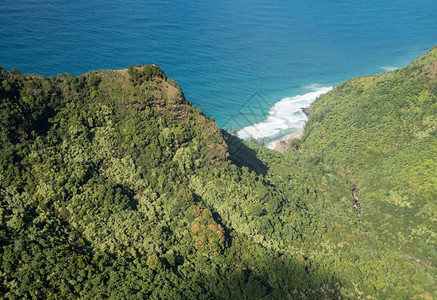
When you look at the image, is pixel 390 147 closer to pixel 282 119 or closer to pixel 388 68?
pixel 282 119

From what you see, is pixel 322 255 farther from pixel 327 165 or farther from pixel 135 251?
pixel 327 165

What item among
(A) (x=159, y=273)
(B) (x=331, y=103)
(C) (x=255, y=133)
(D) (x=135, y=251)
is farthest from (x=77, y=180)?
(B) (x=331, y=103)

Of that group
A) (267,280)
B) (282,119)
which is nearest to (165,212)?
(267,280)

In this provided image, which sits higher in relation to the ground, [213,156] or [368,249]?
[213,156]

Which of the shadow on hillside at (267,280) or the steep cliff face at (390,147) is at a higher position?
the steep cliff face at (390,147)

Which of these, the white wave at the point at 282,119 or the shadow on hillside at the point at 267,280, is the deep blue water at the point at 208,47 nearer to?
the white wave at the point at 282,119

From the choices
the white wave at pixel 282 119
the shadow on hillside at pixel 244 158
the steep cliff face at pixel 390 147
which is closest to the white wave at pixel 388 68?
the white wave at pixel 282 119

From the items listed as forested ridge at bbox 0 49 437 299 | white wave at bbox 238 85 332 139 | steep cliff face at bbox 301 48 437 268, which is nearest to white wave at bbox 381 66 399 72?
white wave at bbox 238 85 332 139

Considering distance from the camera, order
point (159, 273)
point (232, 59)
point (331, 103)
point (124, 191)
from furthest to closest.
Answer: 1. point (232, 59)
2. point (331, 103)
3. point (124, 191)
4. point (159, 273)
